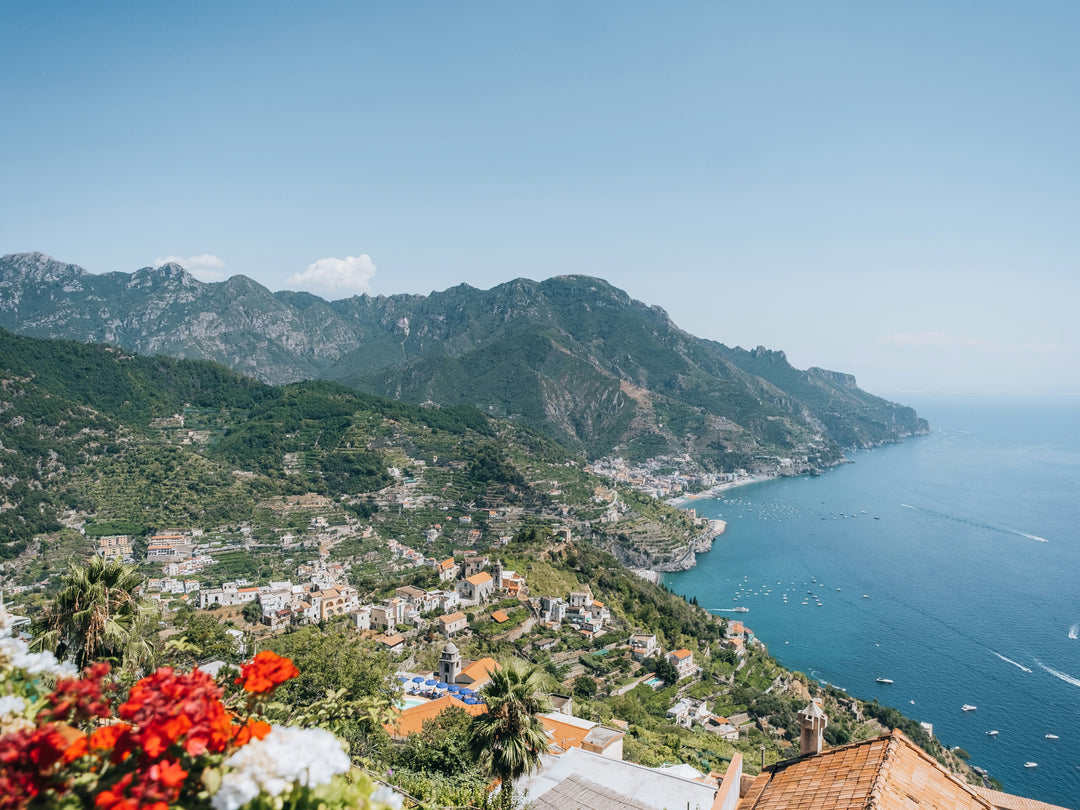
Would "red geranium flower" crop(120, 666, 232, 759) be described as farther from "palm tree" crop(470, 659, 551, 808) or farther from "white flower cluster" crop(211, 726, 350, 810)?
"palm tree" crop(470, 659, 551, 808)

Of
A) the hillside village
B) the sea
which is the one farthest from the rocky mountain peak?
the sea

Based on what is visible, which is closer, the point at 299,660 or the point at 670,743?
the point at 299,660

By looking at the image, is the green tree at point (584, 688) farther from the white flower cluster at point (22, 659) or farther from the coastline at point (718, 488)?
the coastline at point (718, 488)

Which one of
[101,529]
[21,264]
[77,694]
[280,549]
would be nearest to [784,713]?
[77,694]

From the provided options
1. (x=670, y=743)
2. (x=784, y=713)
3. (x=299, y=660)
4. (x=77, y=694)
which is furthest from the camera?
(x=784, y=713)

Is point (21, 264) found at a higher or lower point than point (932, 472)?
higher

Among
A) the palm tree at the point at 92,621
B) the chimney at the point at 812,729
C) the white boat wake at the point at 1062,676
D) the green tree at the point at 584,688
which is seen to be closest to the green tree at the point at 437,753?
the chimney at the point at 812,729

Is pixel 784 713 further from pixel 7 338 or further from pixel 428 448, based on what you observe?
pixel 7 338
